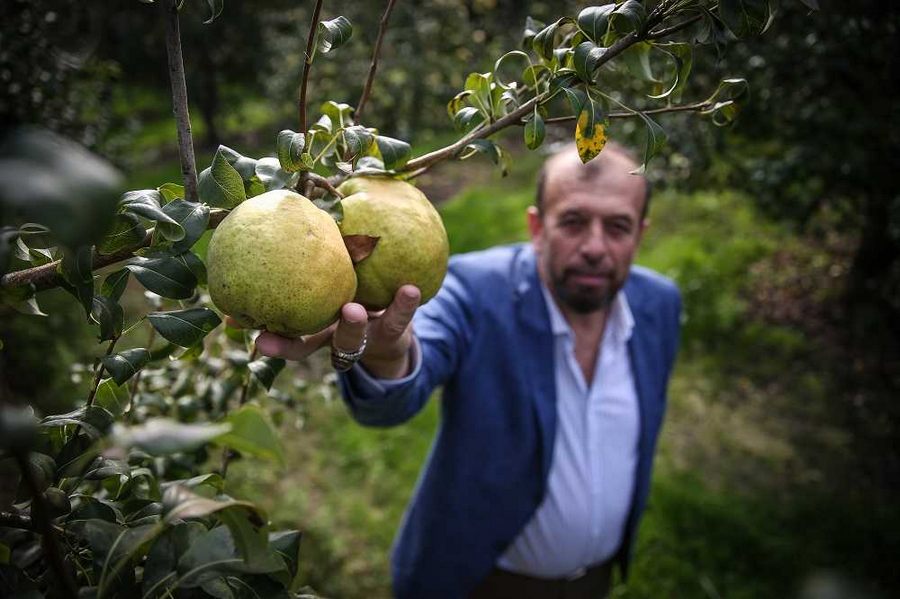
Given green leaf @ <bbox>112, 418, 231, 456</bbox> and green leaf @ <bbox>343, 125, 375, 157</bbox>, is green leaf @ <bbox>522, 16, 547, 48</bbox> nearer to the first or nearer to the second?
green leaf @ <bbox>343, 125, 375, 157</bbox>

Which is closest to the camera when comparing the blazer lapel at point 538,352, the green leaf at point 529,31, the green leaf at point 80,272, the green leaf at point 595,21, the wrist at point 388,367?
the green leaf at point 80,272

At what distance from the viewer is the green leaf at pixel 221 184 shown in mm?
921

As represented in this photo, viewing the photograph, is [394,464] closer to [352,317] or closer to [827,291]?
[352,317]

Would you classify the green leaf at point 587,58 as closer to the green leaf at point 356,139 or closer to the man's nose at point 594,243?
the green leaf at point 356,139

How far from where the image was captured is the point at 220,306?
946mm

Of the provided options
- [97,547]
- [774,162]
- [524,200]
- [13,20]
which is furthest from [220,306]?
[524,200]

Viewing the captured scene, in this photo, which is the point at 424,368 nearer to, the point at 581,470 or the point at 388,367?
the point at 388,367

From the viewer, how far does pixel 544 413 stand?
232 cm

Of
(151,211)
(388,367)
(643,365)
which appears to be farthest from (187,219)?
(643,365)

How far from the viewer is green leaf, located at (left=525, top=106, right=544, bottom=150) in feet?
3.11

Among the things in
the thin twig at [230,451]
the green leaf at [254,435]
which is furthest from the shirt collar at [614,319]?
the green leaf at [254,435]

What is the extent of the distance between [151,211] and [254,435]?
Answer: 392 millimetres

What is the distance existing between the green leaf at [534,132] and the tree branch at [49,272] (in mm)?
467

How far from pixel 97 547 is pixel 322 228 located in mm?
492
